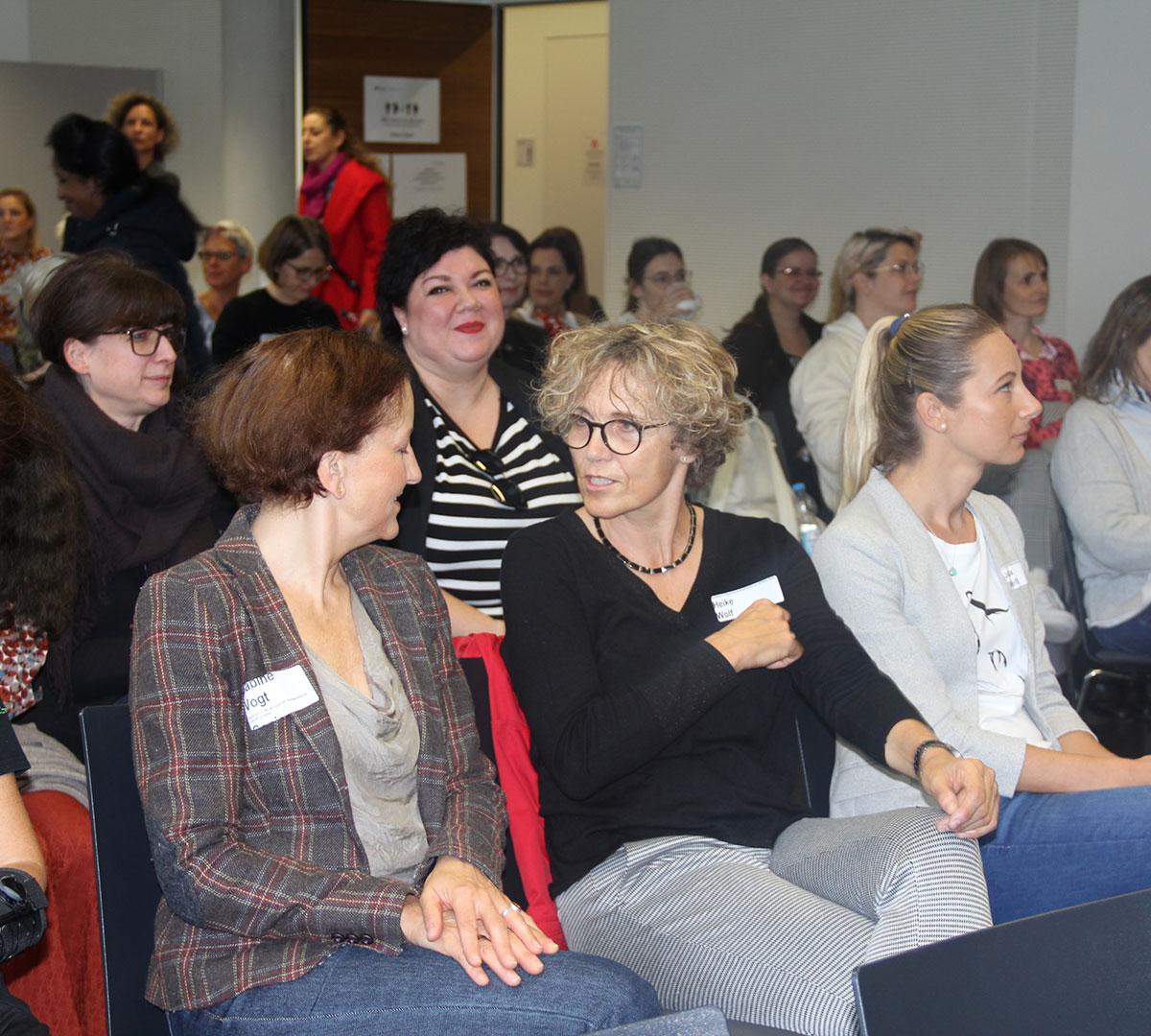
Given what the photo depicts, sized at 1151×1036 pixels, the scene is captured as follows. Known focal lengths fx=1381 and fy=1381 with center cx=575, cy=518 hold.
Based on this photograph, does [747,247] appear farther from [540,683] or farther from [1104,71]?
Result: [540,683]

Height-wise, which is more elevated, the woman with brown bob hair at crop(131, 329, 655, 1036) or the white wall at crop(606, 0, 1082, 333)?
the white wall at crop(606, 0, 1082, 333)

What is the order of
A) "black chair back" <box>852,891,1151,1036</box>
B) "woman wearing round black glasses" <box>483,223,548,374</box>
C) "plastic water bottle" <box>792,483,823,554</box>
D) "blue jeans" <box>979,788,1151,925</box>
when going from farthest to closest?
"woman wearing round black glasses" <box>483,223,548,374</box>
"plastic water bottle" <box>792,483,823,554</box>
"blue jeans" <box>979,788,1151,925</box>
"black chair back" <box>852,891,1151,1036</box>

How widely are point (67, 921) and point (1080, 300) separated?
16.4 ft

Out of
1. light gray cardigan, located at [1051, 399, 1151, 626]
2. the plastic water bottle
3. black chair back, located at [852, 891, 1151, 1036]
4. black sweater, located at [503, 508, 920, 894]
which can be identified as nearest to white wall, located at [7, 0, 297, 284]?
the plastic water bottle

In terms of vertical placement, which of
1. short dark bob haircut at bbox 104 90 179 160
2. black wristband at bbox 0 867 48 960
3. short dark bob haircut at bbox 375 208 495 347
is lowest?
black wristband at bbox 0 867 48 960

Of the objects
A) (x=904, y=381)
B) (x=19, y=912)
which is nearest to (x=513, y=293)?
(x=904, y=381)

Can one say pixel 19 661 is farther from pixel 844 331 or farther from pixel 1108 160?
pixel 1108 160

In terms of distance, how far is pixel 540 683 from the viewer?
6.65 feet

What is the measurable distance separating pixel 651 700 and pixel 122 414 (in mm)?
1585

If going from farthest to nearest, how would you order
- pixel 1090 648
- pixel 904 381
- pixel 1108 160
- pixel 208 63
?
pixel 208 63, pixel 1108 160, pixel 1090 648, pixel 904 381

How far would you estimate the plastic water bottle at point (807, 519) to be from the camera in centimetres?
396

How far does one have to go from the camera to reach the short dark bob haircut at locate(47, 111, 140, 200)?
4906mm

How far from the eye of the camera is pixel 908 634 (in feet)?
7.59

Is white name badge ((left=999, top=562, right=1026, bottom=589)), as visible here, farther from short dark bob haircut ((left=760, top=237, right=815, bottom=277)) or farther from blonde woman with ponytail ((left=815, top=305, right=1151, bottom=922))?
short dark bob haircut ((left=760, top=237, right=815, bottom=277))
